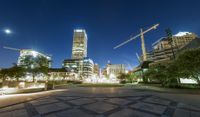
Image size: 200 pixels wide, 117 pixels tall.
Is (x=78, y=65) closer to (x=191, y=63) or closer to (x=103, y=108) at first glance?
(x=191, y=63)

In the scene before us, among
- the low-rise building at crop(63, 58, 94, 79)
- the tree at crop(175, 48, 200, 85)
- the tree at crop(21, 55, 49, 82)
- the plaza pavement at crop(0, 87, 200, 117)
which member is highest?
the low-rise building at crop(63, 58, 94, 79)

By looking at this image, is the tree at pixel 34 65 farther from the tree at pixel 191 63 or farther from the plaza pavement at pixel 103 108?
the tree at pixel 191 63

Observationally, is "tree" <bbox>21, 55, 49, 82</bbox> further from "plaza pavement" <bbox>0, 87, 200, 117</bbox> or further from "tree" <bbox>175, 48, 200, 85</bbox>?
"tree" <bbox>175, 48, 200, 85</bbox>

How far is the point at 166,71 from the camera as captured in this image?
900 inches

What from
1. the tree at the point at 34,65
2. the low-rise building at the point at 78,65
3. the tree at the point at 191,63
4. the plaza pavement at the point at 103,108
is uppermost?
the low-rise building at the point at 78,65

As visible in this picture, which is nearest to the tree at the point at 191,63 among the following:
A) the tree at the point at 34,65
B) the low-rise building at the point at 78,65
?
the tree at the point at 34,65

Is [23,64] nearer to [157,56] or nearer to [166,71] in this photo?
[166,71]

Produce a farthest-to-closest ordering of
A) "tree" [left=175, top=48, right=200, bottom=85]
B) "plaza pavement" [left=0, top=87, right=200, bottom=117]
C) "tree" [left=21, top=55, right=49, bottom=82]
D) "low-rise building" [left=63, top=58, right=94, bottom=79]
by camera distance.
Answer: "low-rise building" [left=63, top=58, right=94, bottom=79] → "tree" [left=21, top=55, right=49, bottom=82] → "tree" [left=175, top=48, right=200, bottom=85] → "plaza pavement" [left=0, top=87, right=200, bottom=117]

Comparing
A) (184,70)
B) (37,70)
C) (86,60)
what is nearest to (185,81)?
(184,70)

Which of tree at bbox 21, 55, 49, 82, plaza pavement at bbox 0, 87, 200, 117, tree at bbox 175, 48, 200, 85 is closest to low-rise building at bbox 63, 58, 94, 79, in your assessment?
tree at bbox 21, 55, 49, 82

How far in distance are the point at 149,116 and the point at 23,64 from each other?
1935 inches

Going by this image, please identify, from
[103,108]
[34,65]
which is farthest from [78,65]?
[103,108]

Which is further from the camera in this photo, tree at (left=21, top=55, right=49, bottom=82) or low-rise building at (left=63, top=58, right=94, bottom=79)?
low-rise building at (left=63, top=58, right=94, bottom=79)

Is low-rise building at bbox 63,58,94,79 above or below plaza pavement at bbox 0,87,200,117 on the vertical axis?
above
